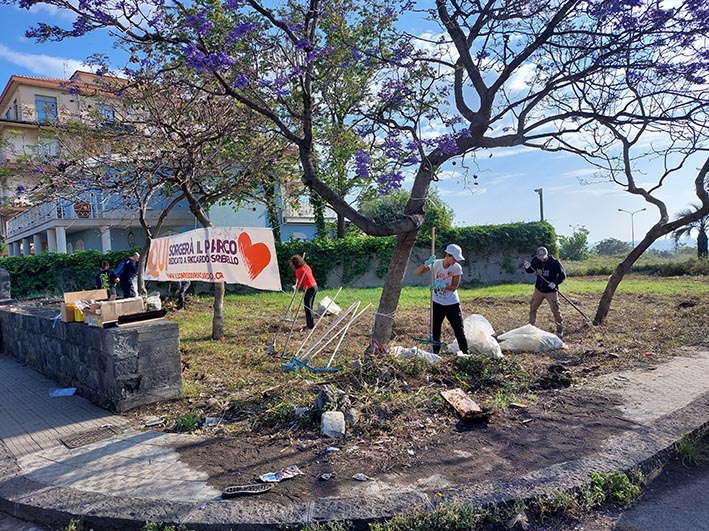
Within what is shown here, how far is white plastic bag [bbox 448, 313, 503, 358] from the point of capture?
270 inches

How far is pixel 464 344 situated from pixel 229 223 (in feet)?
67.8

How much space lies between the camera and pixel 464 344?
6.81 metres

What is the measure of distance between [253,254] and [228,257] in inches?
18.4

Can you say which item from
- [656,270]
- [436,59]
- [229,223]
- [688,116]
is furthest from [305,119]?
[656,270]

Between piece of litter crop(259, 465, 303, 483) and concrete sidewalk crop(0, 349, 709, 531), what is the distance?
229 mm

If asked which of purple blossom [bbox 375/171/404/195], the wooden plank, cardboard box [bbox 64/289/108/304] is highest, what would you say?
purple blossom [bbox 375/171/404/195]

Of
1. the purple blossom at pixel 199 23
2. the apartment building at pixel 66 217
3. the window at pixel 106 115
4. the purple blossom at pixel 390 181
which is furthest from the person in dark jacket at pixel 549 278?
the apartment building at pixel 66 217

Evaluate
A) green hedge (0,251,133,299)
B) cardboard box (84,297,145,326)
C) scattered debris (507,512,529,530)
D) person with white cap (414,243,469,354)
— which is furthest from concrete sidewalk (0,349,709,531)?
green hedge (0,251,133,299)

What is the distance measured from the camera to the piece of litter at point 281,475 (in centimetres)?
351

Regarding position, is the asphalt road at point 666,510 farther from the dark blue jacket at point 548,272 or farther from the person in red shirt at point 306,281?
the person in red shirt at point 306,281

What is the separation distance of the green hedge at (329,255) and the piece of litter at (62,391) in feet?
40.9

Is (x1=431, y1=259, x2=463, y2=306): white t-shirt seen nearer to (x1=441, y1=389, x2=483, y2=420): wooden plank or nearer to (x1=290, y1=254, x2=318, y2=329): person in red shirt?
(x1=441, y1=389, x2=483, y2=420): wooden plank

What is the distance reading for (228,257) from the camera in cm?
720

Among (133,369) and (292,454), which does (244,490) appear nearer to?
(292,454)
